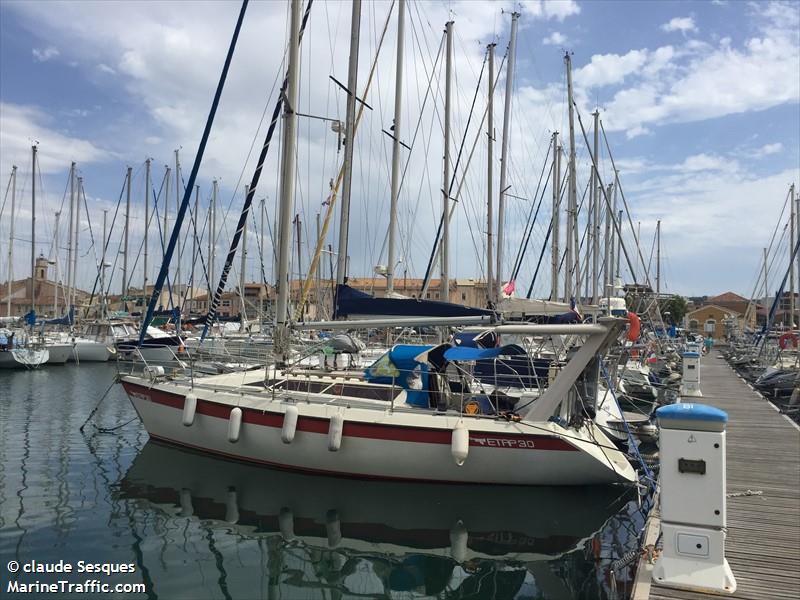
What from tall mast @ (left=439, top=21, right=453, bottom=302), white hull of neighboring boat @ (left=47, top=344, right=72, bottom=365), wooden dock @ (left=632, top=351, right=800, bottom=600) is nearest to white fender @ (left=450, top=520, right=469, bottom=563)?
wooden dock @ (left=632, top=351, right=800, bottom=600)

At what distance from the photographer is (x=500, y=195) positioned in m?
22.9

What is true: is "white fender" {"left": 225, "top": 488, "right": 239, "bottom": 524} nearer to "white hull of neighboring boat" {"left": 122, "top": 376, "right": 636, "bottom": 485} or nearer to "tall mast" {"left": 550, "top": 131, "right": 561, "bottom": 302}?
"white hull of neighboring boat" {"left": 122, "top": 376, "right": 636, "bottom": 485}

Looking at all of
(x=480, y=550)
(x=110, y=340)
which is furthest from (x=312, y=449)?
(x=110, y=340)

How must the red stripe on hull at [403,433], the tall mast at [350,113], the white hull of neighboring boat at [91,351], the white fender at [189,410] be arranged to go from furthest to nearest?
the white hull of neighboring boat at [91,351] → the tall mast at [350,113] → the white fender at [189,410] → the red stripe on hull at [403,433]

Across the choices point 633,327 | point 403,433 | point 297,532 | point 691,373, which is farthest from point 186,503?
point 691,373

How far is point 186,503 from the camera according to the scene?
9.85m

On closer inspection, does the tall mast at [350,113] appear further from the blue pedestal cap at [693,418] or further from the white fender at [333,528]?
the blue pedestal cap at [693,418]

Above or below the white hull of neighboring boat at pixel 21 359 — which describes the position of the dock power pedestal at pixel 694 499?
above

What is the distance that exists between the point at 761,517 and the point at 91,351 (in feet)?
127

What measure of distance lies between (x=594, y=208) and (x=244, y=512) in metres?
26.1

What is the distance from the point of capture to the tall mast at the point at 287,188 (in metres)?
12.2

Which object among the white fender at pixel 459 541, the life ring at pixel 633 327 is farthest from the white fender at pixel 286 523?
the life ring at pixel 633 327

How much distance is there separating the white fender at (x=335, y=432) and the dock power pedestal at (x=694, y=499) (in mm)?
5673

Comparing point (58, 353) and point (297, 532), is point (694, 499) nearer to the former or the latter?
point (297, 532)
